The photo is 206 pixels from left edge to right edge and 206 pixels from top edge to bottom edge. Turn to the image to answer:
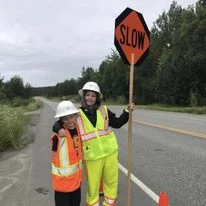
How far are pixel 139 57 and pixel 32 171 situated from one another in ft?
15.4

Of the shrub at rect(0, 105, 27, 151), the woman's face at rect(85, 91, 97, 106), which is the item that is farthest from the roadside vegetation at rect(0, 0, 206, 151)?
the woman's face at rect(85, 91, 97, 106)

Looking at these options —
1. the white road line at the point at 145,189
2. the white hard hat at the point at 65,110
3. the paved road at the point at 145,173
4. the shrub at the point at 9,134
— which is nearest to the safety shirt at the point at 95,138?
the white hard hat at the point at 65,110

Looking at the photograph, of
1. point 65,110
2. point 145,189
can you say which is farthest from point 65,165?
point 145,189

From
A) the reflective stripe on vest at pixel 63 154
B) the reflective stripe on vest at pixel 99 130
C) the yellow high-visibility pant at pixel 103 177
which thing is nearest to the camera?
the reflective stripe on vest at pixel 63 154

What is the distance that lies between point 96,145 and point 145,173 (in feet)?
13.1

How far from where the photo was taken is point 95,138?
5680mm

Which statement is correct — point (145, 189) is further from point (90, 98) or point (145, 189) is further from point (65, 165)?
point (65, 165)

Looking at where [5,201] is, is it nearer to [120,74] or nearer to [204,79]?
[204,79]

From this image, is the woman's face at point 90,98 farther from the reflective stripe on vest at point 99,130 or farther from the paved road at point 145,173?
the paved road at point 145,173

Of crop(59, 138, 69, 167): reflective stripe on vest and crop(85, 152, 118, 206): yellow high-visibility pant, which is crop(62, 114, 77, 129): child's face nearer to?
crop(59, 138, 69, 167): reflective stripe on vest

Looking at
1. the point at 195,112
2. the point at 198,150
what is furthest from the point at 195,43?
the point at 198,150

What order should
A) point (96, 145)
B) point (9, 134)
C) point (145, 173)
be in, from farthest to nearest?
point (9, 134)
point (145, 173)
point (96, 145)

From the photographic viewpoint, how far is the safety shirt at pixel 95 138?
562 centimetres

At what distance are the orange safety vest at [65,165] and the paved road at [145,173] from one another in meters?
1.80
